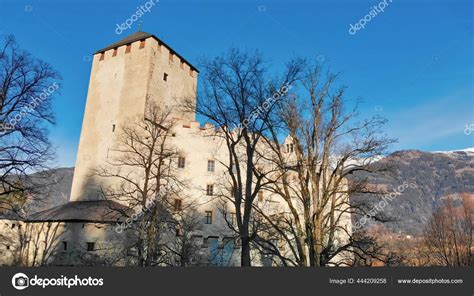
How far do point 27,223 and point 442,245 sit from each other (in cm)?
3420

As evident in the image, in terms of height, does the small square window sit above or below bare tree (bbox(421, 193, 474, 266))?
above

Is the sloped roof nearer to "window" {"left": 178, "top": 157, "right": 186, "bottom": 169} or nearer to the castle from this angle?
the castle

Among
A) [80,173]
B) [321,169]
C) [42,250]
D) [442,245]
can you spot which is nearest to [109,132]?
[80,173]

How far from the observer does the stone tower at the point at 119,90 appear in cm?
3256

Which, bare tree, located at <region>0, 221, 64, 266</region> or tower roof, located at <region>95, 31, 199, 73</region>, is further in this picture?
tower roof, located at <region>95, 31, 199, 73</region>

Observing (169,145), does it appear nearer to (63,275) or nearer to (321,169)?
(321,169)

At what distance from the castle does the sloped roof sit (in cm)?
8

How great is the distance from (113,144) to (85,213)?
24.8ft

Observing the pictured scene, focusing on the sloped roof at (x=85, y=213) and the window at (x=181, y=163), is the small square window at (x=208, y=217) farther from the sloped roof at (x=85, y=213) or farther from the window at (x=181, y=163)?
the sloped roof at (x=85, y=213)

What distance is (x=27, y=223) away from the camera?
92.0 ft

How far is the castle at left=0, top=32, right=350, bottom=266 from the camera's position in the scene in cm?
2670

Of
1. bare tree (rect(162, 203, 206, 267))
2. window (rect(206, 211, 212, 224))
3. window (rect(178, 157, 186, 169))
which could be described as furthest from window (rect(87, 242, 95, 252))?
window (rect(178, 157, 186, 169))

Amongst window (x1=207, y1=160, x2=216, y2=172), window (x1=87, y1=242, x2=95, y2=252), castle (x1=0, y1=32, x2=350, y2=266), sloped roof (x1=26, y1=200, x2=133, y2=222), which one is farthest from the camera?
window (x1=207, y1=160, x2=216, y2=172)

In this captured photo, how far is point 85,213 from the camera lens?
87.7 feet
